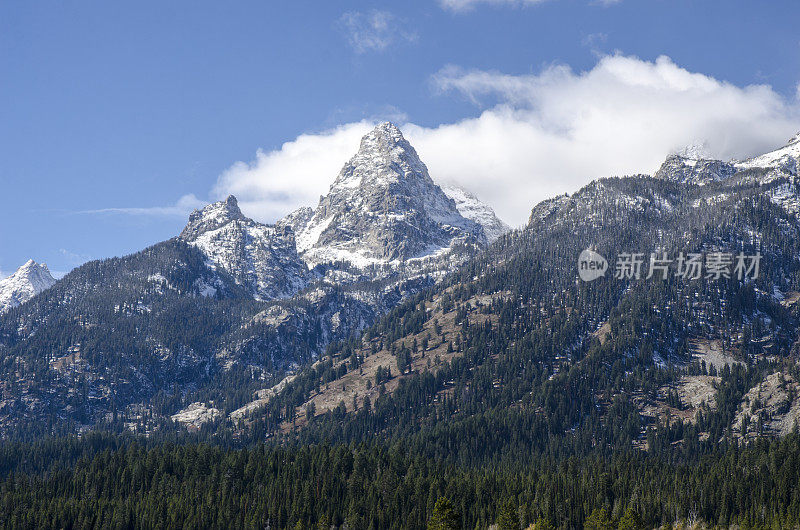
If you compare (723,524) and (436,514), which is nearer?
(436,514)

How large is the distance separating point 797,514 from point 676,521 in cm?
2708

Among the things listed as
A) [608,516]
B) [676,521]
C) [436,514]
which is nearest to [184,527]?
[436,514]

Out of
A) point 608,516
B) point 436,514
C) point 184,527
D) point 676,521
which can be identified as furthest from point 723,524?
point 184,527

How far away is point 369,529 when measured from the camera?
198 meters

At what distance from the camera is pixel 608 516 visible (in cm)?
19100

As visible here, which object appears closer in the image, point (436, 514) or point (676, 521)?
point (436, 514)

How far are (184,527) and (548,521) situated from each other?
87937 mm

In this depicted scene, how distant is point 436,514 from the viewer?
174000 mm

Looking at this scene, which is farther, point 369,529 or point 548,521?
point 369,529

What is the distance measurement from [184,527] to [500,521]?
3043 inches

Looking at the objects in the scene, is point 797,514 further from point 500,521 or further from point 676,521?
point 500,521

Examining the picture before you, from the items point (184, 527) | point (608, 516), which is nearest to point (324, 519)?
point (184, 527)

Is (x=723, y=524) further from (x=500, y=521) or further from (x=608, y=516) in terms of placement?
(x=500, y=521)

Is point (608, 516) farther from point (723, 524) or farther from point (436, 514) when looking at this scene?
point (436, 514)
